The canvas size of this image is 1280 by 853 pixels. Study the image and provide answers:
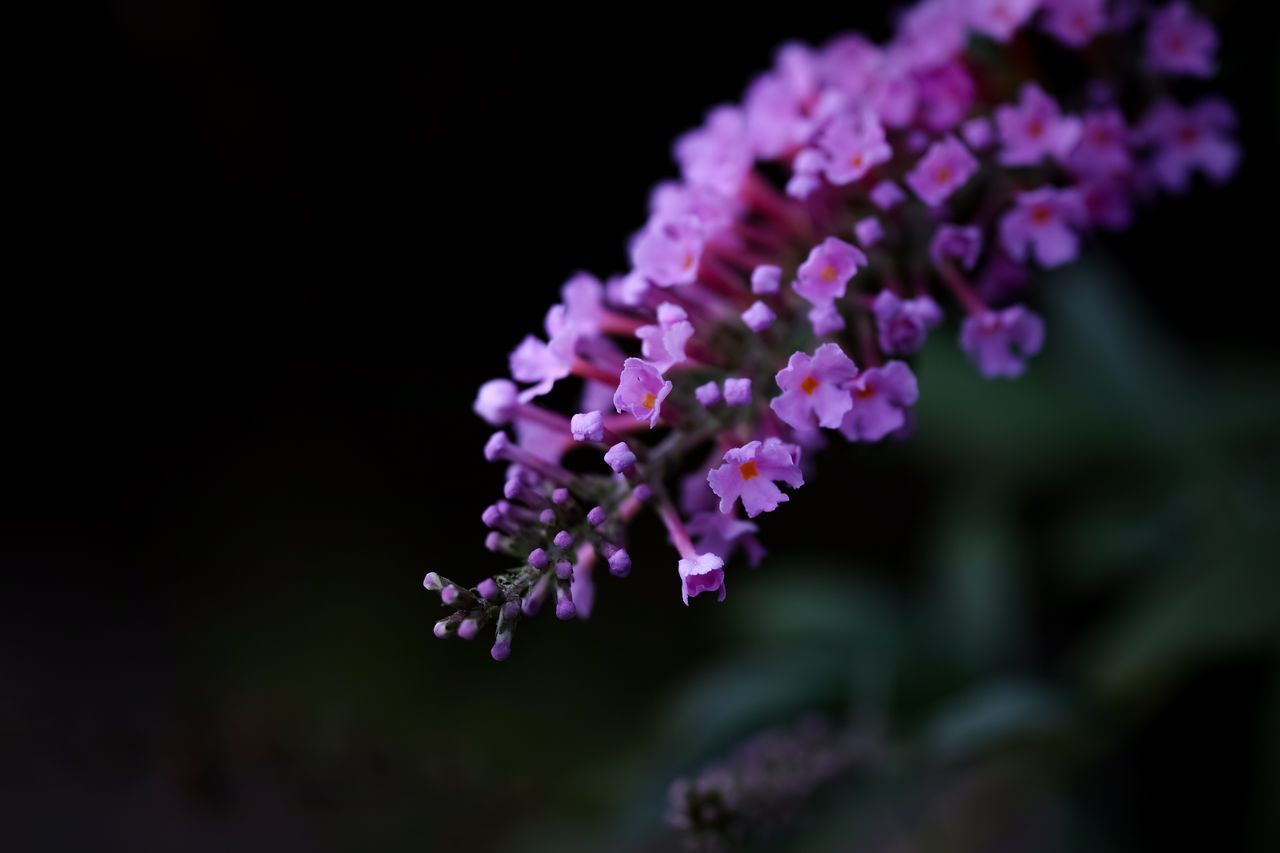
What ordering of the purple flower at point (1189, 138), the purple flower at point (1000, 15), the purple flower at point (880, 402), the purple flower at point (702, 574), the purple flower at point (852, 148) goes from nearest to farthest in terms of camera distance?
the purple flower at point (702, 574)
the purple flower at point (880, 402)
the purple flower at point (852, 148)
the purple flower at point (1000, 15)
the purple flower at point (1189, 138)

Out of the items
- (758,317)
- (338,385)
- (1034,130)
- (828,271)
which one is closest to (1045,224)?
(1034,130)

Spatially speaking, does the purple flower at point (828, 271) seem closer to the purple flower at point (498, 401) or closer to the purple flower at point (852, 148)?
the purple flower at point (852, 148)

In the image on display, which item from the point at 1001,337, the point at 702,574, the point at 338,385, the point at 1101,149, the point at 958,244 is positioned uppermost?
the point at 338,385

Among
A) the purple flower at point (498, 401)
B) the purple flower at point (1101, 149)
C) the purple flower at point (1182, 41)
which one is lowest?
the purple flower at point (498, 401)

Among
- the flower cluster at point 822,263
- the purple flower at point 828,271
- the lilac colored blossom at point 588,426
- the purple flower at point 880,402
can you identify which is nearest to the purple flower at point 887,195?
the flower cluster at point 822,263

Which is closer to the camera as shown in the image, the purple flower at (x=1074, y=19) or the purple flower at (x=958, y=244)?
the purple flower at (x=958, y=244)

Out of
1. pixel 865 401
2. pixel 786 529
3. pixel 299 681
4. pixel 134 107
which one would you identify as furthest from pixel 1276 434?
pixel 134 107

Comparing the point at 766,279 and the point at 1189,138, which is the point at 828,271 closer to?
the point at 766,279

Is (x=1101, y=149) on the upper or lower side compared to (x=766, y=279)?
upper
